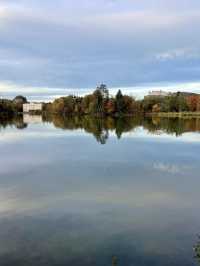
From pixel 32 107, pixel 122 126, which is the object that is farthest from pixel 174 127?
pixel 32 107

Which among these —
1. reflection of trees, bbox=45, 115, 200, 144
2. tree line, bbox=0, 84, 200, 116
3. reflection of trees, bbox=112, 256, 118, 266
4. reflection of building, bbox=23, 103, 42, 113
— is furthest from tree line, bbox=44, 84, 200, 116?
reflection of trees, bbox=112, 256, 118, 266

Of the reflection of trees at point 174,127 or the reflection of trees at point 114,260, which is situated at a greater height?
the reflection of trees at point 174,127

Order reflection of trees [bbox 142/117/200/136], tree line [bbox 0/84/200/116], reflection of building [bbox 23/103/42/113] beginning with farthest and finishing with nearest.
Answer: reflection of building [bbox 23/103/42/113]
tree line [bbox 0/84/200/116]
reflection of trees [bbox 142/117/200/136]

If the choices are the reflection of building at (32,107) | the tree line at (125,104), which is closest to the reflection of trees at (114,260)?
the tree line at (125,104)

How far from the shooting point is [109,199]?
30.9ft

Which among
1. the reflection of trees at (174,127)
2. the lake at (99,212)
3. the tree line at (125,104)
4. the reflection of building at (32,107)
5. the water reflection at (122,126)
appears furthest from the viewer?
the reflection of building at (32,107)

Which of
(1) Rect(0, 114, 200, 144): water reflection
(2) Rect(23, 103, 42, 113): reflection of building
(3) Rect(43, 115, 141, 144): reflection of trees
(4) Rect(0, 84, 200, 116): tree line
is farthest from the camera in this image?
(2) Rect(23, 103, 42, 113): reflection of building

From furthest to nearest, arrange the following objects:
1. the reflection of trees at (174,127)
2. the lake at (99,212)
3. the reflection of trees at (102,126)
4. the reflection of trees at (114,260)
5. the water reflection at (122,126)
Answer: the reflection of trees at (174,127)
the water reflection at (122,126)
the reflection of trees at (102,126)
the lake at (99,212)
the reflection of trees at (114,260)

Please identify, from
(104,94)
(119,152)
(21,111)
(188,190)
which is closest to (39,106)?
(21,111)

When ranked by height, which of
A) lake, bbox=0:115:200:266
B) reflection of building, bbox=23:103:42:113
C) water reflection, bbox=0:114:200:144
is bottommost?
lake, bbox=0:115:200:266

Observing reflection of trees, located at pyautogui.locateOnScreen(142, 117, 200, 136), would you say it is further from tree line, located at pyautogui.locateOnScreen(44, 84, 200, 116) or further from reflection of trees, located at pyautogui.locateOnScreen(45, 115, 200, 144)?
tree line, located at pyautogui.locateOnScreen(44, 84, 200, 116)

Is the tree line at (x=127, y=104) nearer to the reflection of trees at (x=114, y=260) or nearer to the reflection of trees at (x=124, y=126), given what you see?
the reflection of trees at (x=124, y=126)

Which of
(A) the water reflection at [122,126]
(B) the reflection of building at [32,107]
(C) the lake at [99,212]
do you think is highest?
(B) the reflection of building at [32,107]

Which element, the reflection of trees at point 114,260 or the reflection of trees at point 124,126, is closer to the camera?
the reflection of trees at point 114,260
